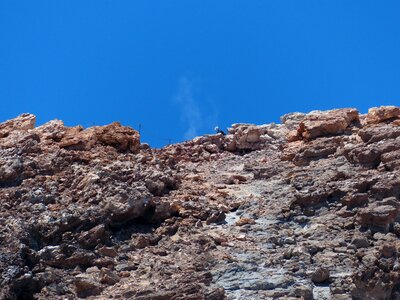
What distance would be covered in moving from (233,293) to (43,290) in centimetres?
353

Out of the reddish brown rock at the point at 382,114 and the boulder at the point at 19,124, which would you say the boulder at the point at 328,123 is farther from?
the boulder at the point at 19,124

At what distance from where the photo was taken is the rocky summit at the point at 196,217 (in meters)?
16.1

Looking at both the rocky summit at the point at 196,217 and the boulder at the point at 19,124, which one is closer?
the rocky summit at the point at 196,217

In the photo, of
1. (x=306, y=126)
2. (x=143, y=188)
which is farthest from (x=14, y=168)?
(x=306, y=126)

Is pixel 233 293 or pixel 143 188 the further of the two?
pixel 143 188

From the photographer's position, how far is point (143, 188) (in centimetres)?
1942

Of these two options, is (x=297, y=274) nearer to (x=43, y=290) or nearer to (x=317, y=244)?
(x=317, y=244)

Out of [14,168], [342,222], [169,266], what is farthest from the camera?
[14,168]

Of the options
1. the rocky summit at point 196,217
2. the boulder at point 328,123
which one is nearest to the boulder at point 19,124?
the rocky summit at point 196,217

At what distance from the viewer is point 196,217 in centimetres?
1942

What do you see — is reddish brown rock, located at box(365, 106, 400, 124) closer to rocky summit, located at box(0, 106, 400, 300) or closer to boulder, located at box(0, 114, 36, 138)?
rocky summit, located at box(0, 106, 400, 300)

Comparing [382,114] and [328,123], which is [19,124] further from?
[382,114]

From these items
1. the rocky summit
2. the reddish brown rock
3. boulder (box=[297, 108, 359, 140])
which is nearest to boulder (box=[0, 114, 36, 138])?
the rocky summit

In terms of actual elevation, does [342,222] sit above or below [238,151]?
below
